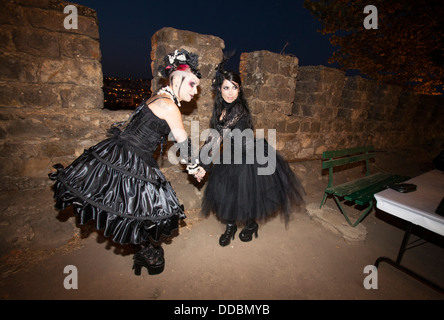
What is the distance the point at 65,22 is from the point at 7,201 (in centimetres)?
233

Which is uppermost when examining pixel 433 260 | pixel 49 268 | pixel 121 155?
pixel 121 155

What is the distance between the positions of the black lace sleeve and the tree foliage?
34.1 ft

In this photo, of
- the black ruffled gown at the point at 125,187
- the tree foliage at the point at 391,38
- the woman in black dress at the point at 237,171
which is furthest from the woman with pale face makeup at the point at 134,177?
the tree foliage at the point at 391,38

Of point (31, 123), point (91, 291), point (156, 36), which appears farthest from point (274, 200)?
point (31, 123)

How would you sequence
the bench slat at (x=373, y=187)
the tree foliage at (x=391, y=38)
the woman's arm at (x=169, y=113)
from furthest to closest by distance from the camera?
the tree foliage at (x=391, y=38) < the bench slat at (x=373, y=187) < the woman's arm at (x=169, y=113)

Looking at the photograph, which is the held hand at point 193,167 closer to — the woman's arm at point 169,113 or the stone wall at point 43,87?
the woman's arm at point 169,113

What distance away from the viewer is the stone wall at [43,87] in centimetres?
231

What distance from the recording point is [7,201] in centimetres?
251

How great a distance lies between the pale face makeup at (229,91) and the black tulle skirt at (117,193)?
1.29m

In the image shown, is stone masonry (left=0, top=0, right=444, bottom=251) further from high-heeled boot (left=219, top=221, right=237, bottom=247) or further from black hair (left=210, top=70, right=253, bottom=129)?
high-heeled boot (left=219, top=221, right=237, bottom=247)

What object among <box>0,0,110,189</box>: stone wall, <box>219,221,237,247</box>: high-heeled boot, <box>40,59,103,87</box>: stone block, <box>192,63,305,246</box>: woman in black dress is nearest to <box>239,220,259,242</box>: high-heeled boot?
<box>192,63,305,246</box>: woman in black dress

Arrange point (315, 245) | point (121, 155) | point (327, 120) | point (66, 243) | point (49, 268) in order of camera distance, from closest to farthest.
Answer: point (121, 155)
point (49, 268)
point (66, 243)
point (315, 245)
point (327, 120)

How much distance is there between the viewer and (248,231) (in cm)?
313

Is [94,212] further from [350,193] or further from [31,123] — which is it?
[350,193]
